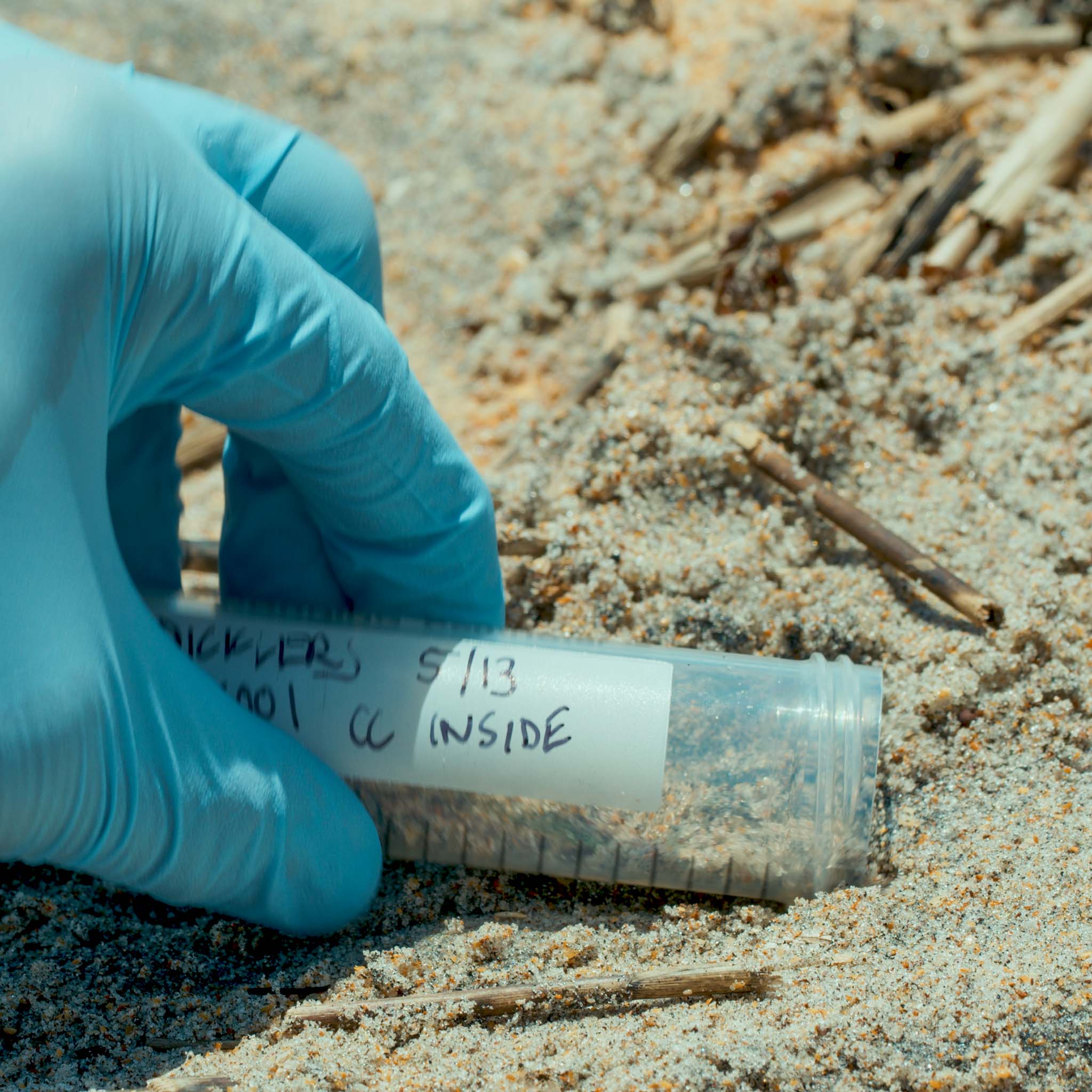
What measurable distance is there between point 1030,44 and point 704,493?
170 centimetres

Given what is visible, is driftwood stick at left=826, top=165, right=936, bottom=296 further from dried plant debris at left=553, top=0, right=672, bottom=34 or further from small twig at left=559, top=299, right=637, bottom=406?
dried plant debris at left=553, top=0, right=672, bottom=34

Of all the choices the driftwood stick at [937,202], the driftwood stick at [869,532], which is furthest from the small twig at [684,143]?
the driftwood stick at [869,532]

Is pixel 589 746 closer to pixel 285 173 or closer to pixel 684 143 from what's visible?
pixel 285 173

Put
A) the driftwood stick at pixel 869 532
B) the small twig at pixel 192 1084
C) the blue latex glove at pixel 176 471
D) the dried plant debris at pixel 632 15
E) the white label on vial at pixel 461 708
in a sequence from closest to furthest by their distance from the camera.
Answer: the blue latex glove at pixel 176 471, the small twig at pixel 192 1084, the white label on vial at pixel 461 708, the driftwood stick at pixel 869 532, the dried plant debris at pixel 632 15

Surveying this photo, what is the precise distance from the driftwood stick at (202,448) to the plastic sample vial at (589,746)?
1.10 meters

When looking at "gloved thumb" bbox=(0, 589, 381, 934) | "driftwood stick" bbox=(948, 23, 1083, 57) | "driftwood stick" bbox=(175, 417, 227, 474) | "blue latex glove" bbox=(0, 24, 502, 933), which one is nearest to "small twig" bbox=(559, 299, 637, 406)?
"blue latex glove" bbox=(0, 24, 502, 933)

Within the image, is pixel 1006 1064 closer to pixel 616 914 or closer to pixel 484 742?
pixel 616 914

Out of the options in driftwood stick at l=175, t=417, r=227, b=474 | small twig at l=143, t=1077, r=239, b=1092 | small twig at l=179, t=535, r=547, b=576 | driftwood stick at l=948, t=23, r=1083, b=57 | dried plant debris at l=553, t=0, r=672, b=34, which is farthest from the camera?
dried plant debris at l=553, t=0, r=672, b=34

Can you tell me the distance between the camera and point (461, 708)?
1.42 m

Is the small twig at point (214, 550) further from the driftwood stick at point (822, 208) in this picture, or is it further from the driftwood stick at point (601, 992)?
the driftwood stick at point (822, 208)

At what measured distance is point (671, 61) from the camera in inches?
112

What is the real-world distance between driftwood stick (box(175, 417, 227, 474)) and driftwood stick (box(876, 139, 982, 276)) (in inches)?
63.7

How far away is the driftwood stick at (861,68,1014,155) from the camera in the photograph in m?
2.53

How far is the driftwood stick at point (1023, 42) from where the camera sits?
8.63 ft
